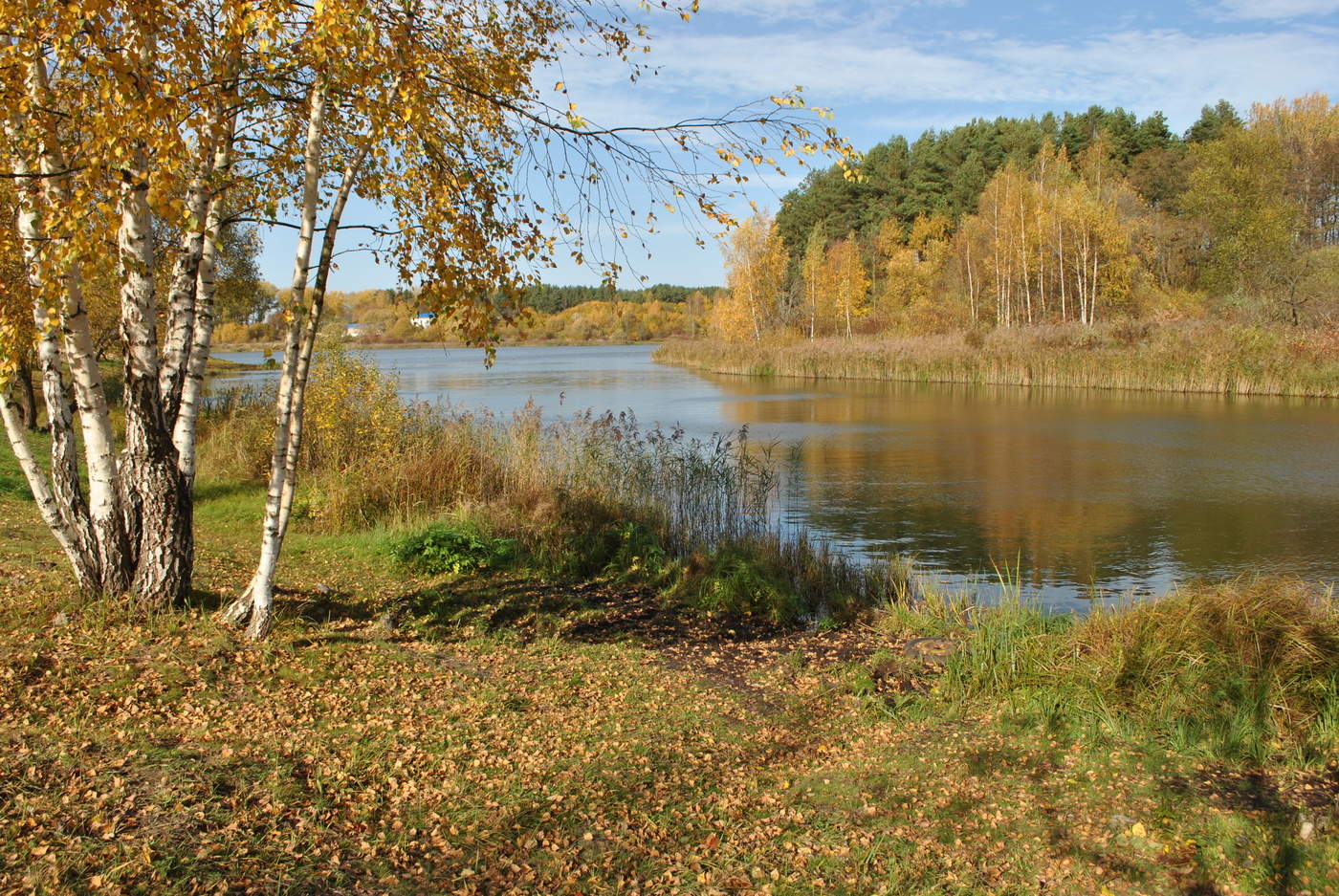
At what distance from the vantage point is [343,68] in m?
4.06

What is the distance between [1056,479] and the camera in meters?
16.0

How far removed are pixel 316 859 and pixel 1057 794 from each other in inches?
126

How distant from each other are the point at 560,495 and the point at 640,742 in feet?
19.2

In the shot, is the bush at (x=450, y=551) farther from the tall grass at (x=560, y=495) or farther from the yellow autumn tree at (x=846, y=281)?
the yellow autumn tree at (x=846, y=281)

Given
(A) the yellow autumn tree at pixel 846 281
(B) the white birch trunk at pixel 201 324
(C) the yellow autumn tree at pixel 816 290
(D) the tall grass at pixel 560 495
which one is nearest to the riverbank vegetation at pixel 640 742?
(D) the tall grass at pixel 560 495

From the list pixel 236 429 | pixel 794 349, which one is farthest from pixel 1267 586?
pixel 794 349

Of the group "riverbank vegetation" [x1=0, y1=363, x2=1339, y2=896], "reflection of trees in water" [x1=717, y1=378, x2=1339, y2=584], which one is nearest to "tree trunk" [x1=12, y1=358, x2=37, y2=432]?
"riverbank vegetation" [x1=0, y1=363, x2=1339, y2=896]

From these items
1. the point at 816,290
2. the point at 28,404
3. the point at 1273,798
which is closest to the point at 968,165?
the point at 816,290

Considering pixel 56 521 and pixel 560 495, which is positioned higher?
pixel 56 521

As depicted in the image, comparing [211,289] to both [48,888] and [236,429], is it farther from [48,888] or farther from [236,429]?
[236,429]

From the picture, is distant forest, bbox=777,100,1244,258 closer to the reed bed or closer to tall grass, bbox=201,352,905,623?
tall grass, bbox=201,352,905,623

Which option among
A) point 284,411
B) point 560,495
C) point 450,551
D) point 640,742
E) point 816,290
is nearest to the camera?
point 640,742

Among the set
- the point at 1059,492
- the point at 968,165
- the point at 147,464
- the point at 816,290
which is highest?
the point at 968,165

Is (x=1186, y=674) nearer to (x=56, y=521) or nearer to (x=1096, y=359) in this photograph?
(x=56, y=521)
